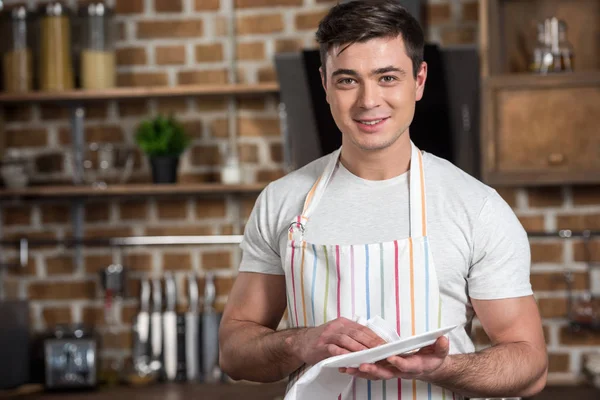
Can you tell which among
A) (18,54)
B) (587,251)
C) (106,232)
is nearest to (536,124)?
(587,251)

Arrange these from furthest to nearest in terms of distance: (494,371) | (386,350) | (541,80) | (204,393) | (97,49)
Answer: (97,49) < (204,393) < (541,80) < (494,371) < (386,350)

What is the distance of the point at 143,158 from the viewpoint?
304cm

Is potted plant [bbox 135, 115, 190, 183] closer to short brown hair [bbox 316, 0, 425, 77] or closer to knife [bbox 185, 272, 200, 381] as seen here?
knife [bbox 185, 272, 200, 381]

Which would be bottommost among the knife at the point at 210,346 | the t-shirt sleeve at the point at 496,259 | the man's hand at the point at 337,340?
the knife at the point at 210,346

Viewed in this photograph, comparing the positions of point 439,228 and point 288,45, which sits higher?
point 288,45

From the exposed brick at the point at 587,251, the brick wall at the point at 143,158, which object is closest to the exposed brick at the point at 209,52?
the brick wall at the point at 143,158

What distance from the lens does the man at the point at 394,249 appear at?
138cm

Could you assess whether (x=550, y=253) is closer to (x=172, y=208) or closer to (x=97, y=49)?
(x=172, y=208)

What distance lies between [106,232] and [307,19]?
992mm

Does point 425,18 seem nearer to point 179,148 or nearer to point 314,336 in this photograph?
point 179,148

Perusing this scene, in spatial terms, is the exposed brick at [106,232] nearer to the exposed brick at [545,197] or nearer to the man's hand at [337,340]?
the exposed brick at [545,197]

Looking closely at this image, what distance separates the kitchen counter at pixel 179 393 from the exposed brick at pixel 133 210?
0.57 metres

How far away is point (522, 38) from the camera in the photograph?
2756 millimetres

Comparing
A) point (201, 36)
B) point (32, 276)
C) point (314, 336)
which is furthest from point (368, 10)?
point (32, 276)
